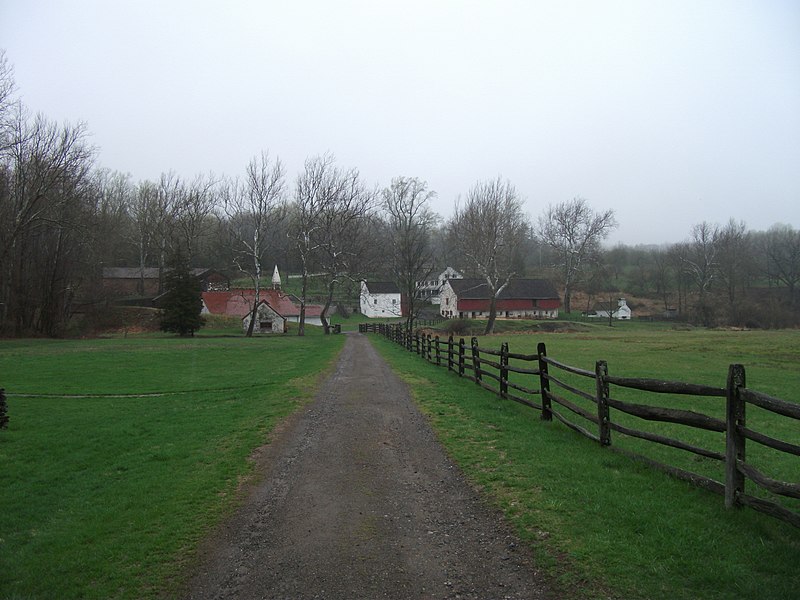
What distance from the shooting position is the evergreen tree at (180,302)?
164 ft

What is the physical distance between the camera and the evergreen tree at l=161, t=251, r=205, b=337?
4988 cm

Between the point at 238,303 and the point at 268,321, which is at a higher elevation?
the point at 238,303

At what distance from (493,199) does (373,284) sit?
3523cm

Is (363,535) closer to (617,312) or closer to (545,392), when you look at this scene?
(545,392)

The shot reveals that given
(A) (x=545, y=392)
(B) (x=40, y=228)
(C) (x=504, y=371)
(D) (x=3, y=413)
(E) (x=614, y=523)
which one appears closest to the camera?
(E) (x=614, y=523)

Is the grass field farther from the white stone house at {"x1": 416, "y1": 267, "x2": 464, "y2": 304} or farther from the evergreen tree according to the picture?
the white stone house at {"x1": 416, "y1": 267, "x2": 464, "y2": 304}

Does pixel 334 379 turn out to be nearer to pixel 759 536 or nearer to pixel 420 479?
pixel 420 479

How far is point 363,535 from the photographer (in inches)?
205

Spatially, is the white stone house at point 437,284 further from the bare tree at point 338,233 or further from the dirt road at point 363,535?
the dirt road at point 363,535

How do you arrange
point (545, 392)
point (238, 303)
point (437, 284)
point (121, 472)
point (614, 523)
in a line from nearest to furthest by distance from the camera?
point (614, 523) < point (121, 472) < point (545, 392) < point (238, 303) < point (437, 284)

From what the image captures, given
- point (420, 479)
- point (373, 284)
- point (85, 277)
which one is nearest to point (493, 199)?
point (373, 284)

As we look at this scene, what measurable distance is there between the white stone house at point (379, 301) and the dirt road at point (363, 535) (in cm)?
8188

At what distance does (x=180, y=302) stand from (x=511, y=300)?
48.9m

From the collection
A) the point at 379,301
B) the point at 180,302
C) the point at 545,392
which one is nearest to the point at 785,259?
the point at 379,301
